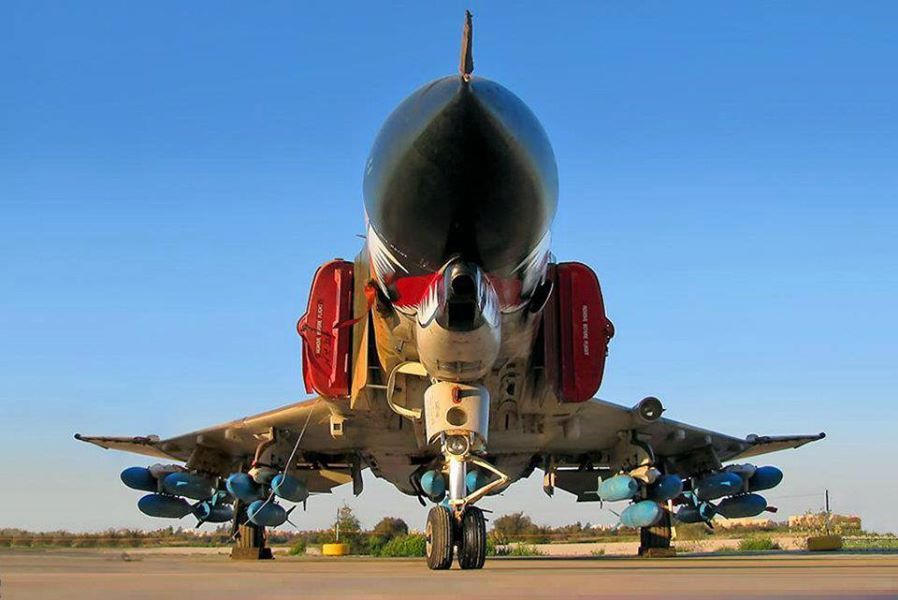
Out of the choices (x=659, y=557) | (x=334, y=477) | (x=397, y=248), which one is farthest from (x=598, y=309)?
(x=334, y=477)

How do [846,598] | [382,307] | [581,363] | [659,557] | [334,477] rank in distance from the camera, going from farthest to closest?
[334,477] → [659,557] → [581,363] → [382,307] → [846,598]

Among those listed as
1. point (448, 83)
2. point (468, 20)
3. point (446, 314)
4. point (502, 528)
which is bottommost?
point (502, 528)

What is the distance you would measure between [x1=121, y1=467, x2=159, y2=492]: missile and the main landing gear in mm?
8901

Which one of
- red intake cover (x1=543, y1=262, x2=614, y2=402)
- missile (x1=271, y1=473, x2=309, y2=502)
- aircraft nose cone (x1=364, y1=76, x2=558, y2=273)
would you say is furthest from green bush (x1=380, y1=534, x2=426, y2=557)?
aircraft nose cone (x1=364, y1=76, x2=558, y2=273)

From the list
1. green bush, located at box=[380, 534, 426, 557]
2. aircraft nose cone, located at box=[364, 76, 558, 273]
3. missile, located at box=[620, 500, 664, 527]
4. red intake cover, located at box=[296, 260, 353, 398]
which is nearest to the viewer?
aircraft nose cone, located at box=[364, 76, 558, 273]

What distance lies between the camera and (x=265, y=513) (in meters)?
12.7

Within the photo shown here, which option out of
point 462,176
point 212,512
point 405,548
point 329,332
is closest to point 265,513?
point 212,512

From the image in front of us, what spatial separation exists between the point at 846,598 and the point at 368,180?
4.46m

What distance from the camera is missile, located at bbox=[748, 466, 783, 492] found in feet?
49.0

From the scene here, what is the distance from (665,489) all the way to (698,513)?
2.44m

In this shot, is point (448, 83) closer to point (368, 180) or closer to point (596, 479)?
point (368, 180)

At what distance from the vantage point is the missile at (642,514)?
39.6ft

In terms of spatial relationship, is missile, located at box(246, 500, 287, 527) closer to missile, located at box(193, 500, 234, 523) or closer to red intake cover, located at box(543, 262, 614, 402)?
missile, located at box(193, 500, 234, 523)

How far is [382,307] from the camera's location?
865cm
